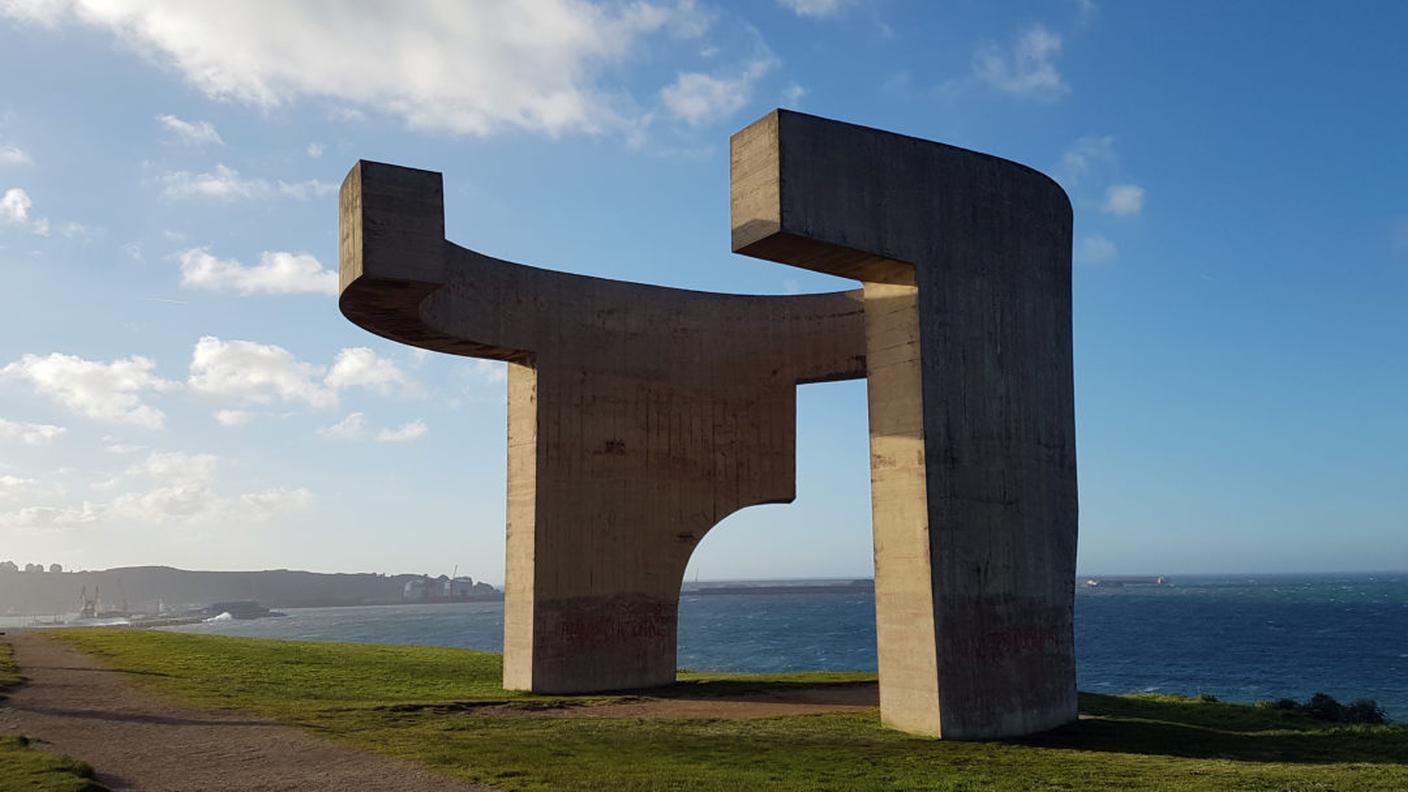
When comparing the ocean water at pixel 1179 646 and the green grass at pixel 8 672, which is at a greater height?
the green grass at pixel 8 672

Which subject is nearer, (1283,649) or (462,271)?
(462,271)

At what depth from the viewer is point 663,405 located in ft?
64.2

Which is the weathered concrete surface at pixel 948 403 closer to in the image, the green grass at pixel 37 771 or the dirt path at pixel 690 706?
the dirt path at pixel 690 706

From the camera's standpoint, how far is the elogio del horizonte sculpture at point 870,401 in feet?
42.4

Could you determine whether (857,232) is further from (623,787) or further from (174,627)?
(174,627)

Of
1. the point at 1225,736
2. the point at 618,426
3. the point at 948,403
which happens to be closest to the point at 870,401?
the point at 948,403

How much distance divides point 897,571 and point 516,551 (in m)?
7.56

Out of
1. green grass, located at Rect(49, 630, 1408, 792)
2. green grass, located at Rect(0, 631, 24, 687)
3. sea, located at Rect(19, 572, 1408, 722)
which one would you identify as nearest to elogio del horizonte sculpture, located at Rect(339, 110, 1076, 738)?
green grass, located at Rect(49, 630, 1408, 792)

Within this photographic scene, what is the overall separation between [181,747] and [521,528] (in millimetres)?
7136

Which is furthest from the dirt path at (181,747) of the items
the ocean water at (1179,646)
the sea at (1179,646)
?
the sea at (1179,646)

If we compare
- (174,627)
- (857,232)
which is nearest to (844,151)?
(857,232)

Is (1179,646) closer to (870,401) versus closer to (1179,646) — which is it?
(1179,646)

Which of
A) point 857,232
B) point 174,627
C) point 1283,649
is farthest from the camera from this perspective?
point 174,627

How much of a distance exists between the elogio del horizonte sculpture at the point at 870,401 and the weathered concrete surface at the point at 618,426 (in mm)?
45
